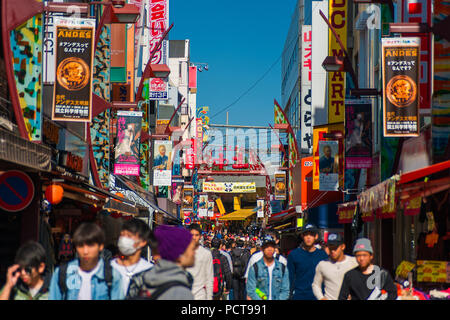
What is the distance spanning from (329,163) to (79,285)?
18.3m

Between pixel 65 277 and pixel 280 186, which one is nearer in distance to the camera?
pixel 65 277

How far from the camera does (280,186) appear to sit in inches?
1592

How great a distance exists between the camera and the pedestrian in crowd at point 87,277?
567cm

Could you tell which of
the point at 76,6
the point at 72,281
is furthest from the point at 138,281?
the point at 76,6

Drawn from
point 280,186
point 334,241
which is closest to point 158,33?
point 280,186

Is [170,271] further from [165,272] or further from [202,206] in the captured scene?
[202,206]

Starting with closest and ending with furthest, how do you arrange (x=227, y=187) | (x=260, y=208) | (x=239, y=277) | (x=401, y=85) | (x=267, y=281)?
(x=267, y=281)
(x=401, y=85)
(x=239, y=277)
(x=260, y=208)
(x=227, y=187)

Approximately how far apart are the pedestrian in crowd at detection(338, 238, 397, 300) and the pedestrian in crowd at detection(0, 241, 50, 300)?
3.26 m

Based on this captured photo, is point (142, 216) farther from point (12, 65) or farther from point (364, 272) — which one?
point (364, 272)

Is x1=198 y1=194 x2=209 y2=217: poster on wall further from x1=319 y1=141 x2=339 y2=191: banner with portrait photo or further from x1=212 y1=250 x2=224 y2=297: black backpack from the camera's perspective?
x1=212 y1=250 x2=224 y2=297: black backpack

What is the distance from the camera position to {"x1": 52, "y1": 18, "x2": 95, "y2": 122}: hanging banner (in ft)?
43.9

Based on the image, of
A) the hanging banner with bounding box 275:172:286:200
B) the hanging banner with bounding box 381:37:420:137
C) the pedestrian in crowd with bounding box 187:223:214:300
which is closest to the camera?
the pedestrian in crowd with bounding box 187:223:214:300

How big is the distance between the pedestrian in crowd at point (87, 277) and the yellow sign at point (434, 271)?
6173 mm

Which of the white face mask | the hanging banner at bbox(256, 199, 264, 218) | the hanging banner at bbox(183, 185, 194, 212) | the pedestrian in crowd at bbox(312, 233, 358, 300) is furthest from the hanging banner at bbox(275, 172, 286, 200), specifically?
the white face mask
